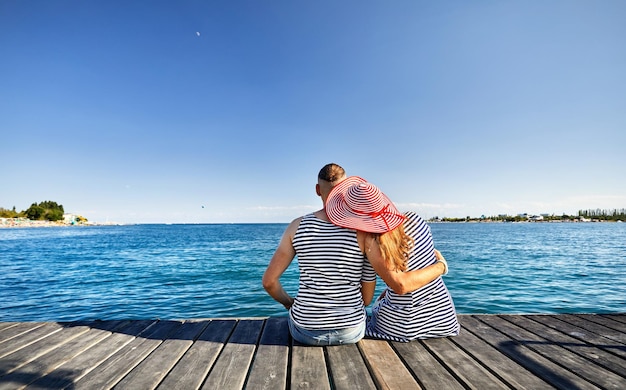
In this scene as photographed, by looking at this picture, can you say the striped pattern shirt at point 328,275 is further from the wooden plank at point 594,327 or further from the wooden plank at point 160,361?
the wooden plank at point 594,327

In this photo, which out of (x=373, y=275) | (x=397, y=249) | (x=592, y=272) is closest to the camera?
(x=397, y=249)

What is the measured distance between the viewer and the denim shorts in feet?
8.82

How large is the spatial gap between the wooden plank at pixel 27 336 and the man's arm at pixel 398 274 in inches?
123

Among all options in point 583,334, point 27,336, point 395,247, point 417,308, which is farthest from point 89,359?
point 583,334

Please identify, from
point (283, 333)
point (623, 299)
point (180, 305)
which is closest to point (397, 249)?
point (283, 333)

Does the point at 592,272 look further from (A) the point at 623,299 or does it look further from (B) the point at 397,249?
(B) the point at 397,249

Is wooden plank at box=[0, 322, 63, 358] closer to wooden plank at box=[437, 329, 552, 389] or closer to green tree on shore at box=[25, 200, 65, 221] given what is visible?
wooden plank at box=[437, 329, 552, 389]

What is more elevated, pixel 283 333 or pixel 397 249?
pixel 397 249

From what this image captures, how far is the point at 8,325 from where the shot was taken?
3588 mm

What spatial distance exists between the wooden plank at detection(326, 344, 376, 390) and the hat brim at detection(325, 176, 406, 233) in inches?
38.4

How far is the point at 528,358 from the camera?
2.58 m

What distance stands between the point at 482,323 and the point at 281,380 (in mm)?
2358

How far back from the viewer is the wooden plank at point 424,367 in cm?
214

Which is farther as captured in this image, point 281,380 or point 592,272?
point 592,272
